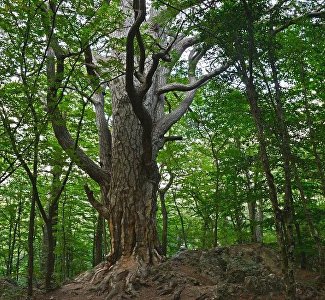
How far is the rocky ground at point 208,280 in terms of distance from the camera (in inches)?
205

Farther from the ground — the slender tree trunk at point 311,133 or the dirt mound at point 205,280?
the slender tree trunk at point 311,133

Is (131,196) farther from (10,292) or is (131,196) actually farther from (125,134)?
(10,292)

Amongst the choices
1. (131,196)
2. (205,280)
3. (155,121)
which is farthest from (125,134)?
(205,280)

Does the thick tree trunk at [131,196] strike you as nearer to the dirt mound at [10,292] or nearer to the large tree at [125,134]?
the large tree at [125,134]

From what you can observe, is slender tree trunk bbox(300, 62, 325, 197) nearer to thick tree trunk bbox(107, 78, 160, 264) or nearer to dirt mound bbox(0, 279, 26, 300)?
thick tree trunk bbox(107, 78, 160, 264)

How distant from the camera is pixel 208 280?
621cm

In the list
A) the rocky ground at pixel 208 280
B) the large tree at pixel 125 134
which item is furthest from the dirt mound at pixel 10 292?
the large tree at pixel 125 134

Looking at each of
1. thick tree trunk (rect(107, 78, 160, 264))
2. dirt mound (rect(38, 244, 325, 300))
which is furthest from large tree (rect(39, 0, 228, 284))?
dirt mound (rect(38, 244, 325, 300))

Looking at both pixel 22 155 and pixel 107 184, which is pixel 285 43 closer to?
pixel 107 184

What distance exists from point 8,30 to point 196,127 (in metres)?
7.97

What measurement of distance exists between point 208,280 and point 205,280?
0.06 m

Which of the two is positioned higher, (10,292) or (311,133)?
(311,133)

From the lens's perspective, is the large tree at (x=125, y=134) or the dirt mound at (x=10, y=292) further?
the dirt mound at (x=10, y=292)

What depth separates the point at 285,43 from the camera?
20.4ft
